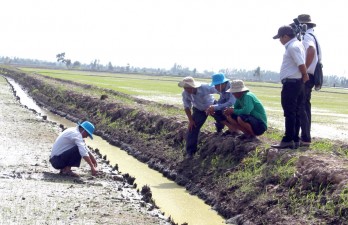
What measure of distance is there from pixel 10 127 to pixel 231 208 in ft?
29.1

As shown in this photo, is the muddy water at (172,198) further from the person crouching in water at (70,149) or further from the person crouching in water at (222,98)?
the person crouching in water at (222,98)

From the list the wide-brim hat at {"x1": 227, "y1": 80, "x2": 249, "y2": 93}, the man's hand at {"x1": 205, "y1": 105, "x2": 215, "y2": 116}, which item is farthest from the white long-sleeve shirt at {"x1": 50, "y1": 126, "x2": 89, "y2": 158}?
the wide-brim hat at {"x1": 227, "y1": 80, "x2": 249, "y2": 93}

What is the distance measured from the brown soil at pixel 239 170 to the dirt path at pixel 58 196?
1144 mm

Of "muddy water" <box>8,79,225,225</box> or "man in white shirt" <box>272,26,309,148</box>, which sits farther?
"man in white shirt" <box>272,26,309,148</box>

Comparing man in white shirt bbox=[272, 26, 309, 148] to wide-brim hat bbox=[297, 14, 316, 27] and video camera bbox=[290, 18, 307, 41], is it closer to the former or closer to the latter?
video camera bbox=[290, 18, 307, 41]

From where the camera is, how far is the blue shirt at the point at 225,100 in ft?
31.9

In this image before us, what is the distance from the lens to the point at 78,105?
2253cm

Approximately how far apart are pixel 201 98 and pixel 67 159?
9.11 ft

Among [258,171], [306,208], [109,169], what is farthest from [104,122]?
[306,208]

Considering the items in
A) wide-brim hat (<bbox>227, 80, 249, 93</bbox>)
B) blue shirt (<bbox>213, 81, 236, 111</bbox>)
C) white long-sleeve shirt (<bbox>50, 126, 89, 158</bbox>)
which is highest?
wide-brim hat (<bbox>227, 80, 249, 93</bbox>)


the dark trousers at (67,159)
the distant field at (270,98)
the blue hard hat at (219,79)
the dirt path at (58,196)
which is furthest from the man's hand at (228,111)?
the distant field at (270,98)

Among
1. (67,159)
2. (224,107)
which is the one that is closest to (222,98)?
(224,107)

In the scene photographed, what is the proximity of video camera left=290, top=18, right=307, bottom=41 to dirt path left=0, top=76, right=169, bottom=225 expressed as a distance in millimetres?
3337

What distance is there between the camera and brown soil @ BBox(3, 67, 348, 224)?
6486mm
